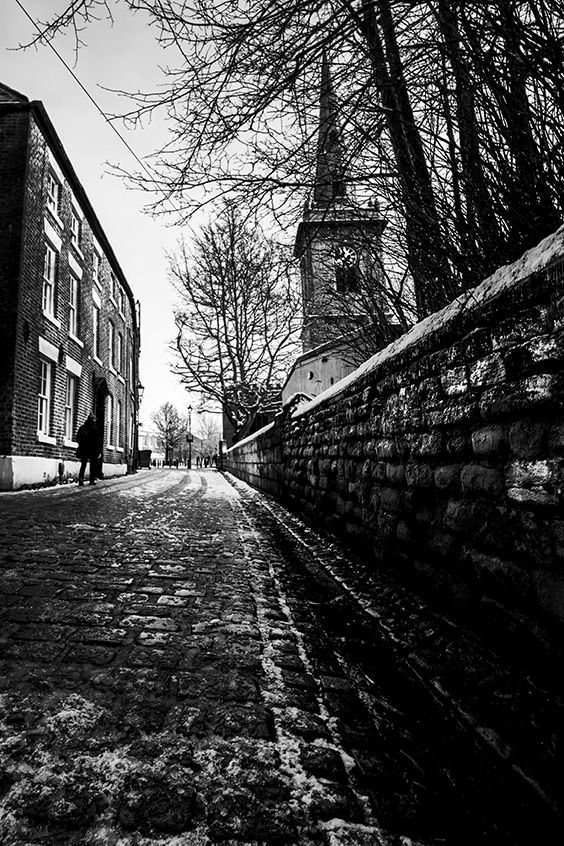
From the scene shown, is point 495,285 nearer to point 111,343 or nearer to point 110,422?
point 110,422

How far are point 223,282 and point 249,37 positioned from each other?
66.9ft

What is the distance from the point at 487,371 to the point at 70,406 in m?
13.3

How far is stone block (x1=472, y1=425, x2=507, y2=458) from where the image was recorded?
6.20 ft

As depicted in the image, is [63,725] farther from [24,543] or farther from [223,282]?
[223,282]

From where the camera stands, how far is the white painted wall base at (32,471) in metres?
9.15

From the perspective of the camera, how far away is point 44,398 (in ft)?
37.1

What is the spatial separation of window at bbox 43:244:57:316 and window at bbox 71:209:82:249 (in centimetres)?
190

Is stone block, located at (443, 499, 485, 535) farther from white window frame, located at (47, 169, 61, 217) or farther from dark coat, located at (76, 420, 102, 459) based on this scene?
white window frame, located at (47, 169, 61, 217)

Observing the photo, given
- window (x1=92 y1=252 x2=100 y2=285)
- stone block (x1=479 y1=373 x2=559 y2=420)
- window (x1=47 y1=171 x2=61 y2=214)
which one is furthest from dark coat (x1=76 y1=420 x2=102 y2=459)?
stone block (x1=479 y1=373 x2=559 y2=420)

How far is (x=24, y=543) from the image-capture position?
4.00 m

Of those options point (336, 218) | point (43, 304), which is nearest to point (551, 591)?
point (336, 218)

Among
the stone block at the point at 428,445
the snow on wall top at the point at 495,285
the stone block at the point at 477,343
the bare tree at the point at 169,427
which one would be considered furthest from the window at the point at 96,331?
the bare tree at the point at 169,427

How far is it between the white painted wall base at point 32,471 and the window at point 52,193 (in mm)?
6563

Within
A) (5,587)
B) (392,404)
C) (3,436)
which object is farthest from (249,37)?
(3,436)
